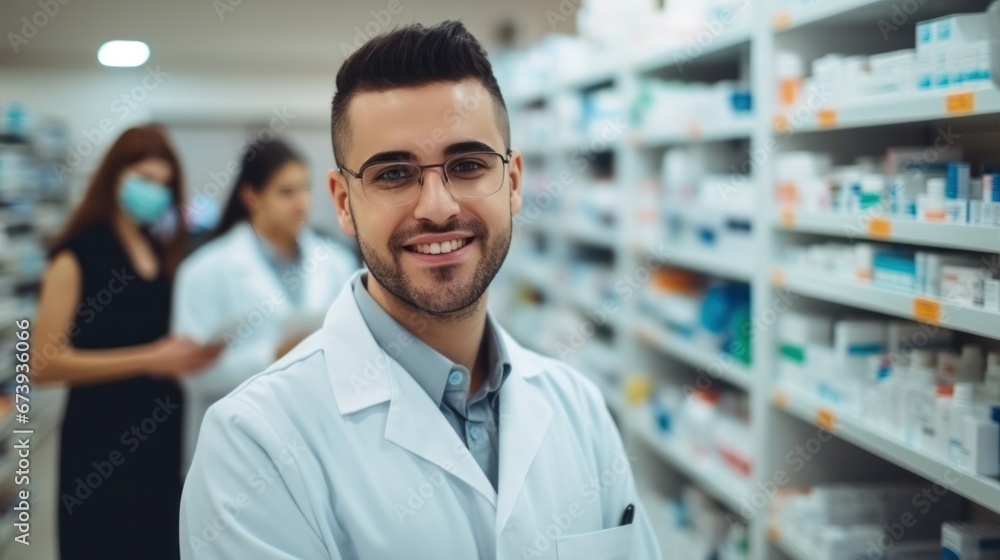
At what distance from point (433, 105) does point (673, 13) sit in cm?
259

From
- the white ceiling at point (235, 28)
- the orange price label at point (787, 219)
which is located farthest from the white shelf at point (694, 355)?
the white ceiling at point (235, 28)

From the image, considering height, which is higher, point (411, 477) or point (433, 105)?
point (433, 105)

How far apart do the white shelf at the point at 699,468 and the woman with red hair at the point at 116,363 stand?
1.99m

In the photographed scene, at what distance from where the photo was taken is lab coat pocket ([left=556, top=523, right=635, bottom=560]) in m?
1.40

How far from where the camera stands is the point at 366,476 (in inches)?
51.1

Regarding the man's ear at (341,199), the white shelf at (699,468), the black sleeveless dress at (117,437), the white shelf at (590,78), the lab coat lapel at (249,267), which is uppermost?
the white shelf at (590,78)

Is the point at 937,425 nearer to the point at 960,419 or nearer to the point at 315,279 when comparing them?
the point at 960,419

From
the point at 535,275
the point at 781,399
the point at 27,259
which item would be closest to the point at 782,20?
the point at 781,399

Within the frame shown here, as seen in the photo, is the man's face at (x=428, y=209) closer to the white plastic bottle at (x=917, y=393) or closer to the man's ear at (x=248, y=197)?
the white plastic bottle at (x=917, y=393)

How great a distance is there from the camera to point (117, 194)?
2916 millimetres

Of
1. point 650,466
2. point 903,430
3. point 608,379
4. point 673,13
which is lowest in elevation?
point 650,466

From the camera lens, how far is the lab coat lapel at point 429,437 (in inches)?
52.5

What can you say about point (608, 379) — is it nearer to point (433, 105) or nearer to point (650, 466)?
point (650, 466)

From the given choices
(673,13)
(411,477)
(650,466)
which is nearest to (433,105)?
(411,477)
